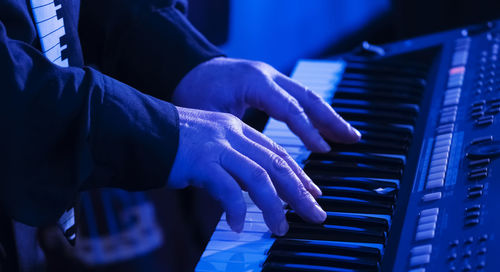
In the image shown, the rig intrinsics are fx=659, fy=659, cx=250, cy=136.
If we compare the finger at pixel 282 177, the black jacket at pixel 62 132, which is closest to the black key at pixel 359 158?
the finger at pixel 282 177

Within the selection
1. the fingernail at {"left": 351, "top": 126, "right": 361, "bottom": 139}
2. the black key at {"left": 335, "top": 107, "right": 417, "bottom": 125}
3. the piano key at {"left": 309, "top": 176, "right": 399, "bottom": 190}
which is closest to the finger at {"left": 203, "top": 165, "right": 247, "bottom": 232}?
the piano key at {"left": 309, "top": 176, "right": 399, "bottom": 190}

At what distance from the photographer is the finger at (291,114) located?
1.05 metres

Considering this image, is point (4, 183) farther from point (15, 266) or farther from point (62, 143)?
point (15, 266)

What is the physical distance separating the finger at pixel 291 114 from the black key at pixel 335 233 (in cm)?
20

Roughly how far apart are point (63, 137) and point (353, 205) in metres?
0.41

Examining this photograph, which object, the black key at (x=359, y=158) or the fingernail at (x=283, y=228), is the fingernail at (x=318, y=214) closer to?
the fingernail at (x=283, y=228)

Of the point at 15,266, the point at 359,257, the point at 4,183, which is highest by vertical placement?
the point at 4,183

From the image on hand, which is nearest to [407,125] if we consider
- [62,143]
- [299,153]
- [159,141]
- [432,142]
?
[432,142]

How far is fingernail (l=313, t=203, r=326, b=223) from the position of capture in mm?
868

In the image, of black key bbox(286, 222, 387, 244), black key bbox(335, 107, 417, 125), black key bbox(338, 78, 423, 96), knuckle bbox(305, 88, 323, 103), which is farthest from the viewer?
black key bbox(338, 78, 423, 96)

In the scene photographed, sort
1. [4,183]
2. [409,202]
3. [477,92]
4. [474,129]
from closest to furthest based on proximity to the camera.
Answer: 1. [4,183]
2. [409,202]
3. [474,129]
4. [477,92]

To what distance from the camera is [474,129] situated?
3.46 feet

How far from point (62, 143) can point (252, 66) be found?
0.44 m

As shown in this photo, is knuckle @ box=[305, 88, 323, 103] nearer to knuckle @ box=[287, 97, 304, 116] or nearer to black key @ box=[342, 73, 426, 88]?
knuckle @ box=[287, 97, 304, 116]
